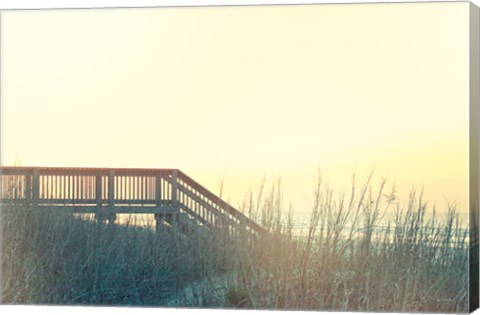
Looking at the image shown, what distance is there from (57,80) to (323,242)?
8.66ft

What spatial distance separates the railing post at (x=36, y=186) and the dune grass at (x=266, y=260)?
0.12m

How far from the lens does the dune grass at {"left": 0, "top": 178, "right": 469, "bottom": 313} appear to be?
1172cm

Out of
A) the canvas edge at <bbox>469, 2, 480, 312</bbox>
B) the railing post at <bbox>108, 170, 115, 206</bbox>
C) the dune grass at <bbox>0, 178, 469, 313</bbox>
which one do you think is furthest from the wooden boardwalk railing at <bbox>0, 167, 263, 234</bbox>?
the canvas edge at <bbox>469, 2, 480, 312</bbox>

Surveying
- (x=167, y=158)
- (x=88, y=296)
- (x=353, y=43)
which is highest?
(x=353, y=43)

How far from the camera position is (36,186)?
41.3 feet

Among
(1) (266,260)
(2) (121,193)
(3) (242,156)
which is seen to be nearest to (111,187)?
(2) (121,193)

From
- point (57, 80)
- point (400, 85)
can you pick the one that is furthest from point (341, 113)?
point (57, 80)

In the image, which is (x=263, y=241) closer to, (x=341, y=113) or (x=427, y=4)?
(x=341, y=113)

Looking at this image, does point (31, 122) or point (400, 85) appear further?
point (31, 122)

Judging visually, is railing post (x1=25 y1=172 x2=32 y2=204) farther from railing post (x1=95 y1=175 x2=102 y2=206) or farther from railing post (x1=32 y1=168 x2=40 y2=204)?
railing post (x1=95 y1=175 x2=102 y2=206)

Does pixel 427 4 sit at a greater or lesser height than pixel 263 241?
greater

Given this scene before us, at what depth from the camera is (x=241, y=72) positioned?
12.1m

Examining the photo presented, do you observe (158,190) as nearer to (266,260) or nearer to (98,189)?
(98,189)

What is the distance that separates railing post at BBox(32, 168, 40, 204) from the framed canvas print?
0.02 m
